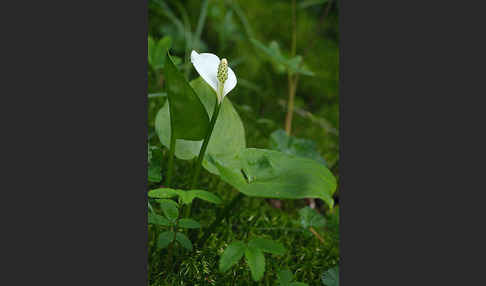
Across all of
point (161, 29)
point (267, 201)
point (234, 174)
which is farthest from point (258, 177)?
point (161, 29)

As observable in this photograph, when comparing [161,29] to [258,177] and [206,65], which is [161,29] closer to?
[206,65]

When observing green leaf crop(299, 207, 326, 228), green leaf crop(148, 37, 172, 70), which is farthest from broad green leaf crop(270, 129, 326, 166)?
green leaf crop(148, 37, 172, 70)

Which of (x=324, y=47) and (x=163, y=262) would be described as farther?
(x=324, y=47)

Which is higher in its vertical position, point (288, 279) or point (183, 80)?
point (183, 80)

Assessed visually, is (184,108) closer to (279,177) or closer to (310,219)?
(279,177)

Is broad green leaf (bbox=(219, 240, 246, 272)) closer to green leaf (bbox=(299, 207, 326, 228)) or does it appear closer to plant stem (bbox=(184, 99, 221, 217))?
plant stem (bbox=(184, 99, 221, 217))

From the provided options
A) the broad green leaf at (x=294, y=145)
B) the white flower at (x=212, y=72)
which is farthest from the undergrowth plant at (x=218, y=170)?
Answer: the broad green leaf at (x=294, y=145)
